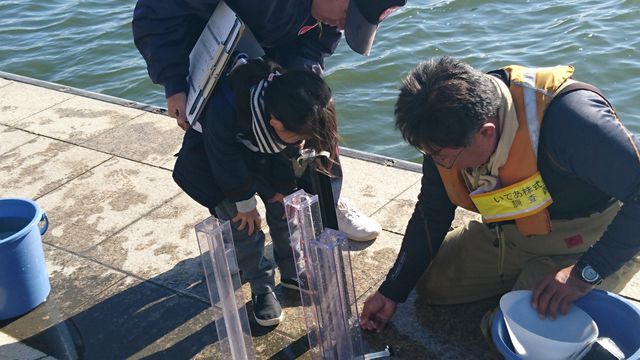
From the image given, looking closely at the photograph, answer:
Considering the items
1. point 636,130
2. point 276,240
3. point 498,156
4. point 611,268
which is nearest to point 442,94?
point 498,156

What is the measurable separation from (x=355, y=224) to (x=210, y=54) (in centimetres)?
118

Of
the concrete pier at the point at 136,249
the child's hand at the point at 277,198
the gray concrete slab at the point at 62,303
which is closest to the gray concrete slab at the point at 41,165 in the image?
the concrete pier at the point at 136,249

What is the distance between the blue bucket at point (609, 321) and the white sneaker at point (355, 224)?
1117 mm

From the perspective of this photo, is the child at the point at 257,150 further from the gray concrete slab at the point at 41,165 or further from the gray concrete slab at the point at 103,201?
the gray concrete slab at the point at 41,165

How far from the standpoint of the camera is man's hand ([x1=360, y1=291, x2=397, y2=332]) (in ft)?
10.4

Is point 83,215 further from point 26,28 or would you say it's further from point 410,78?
point 26,28

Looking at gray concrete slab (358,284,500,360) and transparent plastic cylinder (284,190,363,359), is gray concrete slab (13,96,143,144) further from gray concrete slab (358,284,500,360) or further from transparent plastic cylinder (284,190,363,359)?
transparent plastic cylinder (284,190,363,359)

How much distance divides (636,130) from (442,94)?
12.9 feet

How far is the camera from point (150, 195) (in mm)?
4500

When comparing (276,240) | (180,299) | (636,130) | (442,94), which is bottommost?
(636,130)

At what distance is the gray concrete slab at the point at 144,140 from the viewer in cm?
496

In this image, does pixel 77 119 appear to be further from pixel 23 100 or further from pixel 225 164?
pixel 225 164

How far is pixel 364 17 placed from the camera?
2.89 metres

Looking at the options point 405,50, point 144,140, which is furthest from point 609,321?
point 405,50
